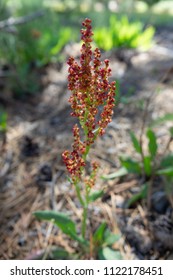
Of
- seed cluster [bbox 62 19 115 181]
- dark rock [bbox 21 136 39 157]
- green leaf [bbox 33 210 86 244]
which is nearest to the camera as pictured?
seed cluster [bbox 62 19 115 181]

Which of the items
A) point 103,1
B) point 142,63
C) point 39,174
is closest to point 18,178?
point 39,174

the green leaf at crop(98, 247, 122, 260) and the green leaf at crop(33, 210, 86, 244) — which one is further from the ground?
the green leaf at crop(33, 210, 86, 244)

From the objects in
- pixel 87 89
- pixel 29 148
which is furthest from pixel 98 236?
pixel 29 148

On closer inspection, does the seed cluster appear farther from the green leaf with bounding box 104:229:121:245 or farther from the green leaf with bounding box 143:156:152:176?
the green leaf with bounding box 143:156:152:176

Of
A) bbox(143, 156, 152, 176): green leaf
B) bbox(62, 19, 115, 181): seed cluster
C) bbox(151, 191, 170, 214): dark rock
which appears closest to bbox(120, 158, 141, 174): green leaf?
bbox(143, 156, 152, 176): green leaf

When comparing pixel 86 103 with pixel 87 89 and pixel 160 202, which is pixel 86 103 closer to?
pixel 87 89
